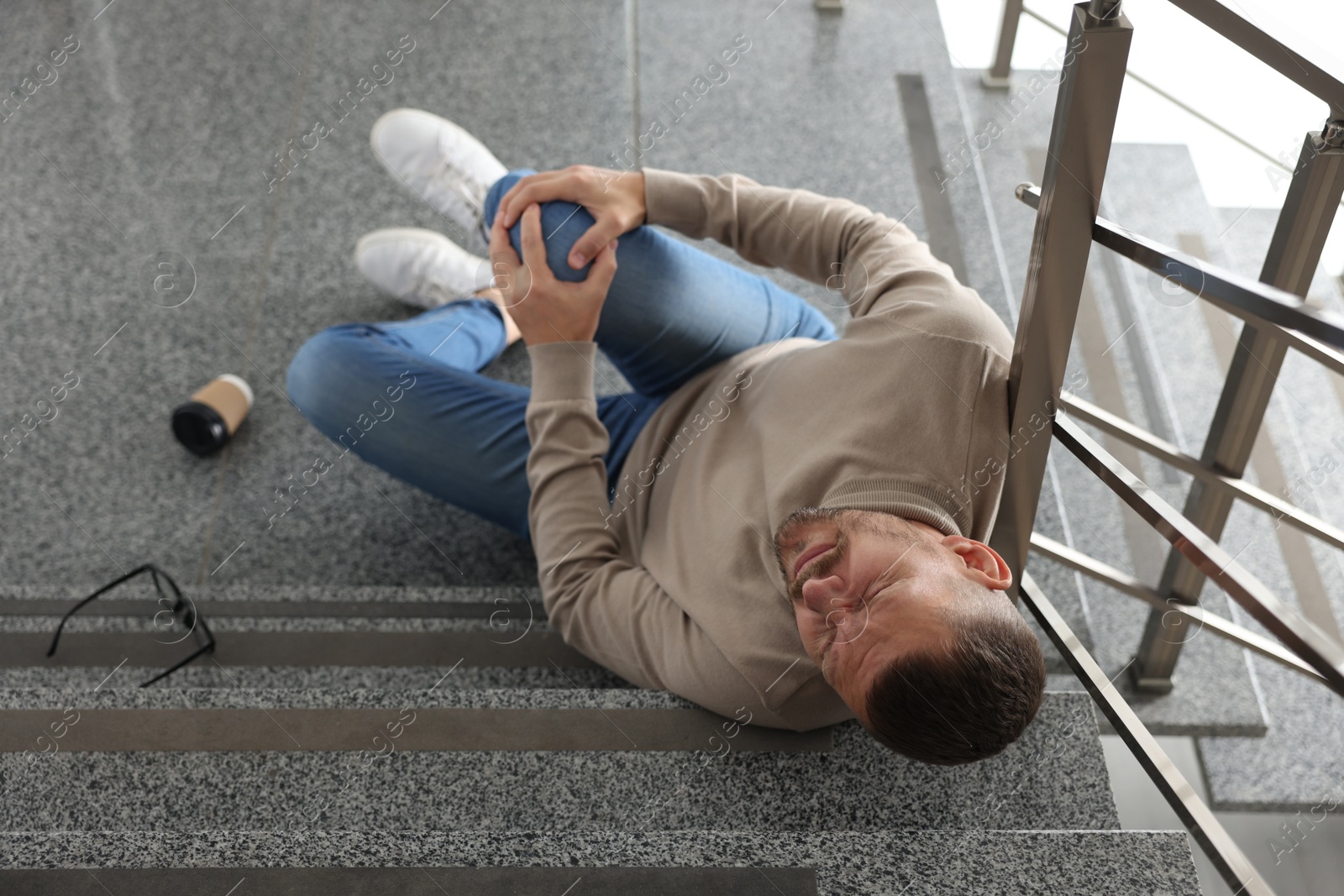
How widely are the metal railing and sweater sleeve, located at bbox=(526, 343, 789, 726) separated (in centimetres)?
30

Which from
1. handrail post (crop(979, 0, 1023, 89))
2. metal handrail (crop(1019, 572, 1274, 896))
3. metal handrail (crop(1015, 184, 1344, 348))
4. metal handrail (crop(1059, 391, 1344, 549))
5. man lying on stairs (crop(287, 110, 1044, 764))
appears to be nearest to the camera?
metal handrail (crop(1015, 184, 1344, 348))

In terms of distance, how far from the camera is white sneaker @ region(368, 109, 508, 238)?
1.40 m

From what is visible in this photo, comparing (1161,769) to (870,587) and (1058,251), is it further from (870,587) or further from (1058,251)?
(1058,251)

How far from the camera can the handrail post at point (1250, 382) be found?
760 millimetres

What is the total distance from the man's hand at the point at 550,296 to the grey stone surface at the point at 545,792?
0.41 m

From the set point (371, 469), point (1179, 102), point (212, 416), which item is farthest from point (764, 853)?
point (1179, 102)

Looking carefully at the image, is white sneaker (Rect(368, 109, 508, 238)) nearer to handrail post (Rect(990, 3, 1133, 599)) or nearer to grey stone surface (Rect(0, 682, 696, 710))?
grey stone surface (Rect(0, 682, 696, 710))

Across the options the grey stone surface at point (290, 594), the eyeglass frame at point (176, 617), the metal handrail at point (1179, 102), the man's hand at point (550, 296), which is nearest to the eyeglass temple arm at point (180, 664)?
the eyeglass frame at point (176, 617)

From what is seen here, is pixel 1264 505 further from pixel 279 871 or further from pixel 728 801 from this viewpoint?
pixel 279 871

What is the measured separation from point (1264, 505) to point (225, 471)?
1.25 metres

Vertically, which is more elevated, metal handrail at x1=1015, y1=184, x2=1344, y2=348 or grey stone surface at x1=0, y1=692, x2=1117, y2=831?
Result: metal handrail at x1=1015, y1=184, x2=1344, y2=348

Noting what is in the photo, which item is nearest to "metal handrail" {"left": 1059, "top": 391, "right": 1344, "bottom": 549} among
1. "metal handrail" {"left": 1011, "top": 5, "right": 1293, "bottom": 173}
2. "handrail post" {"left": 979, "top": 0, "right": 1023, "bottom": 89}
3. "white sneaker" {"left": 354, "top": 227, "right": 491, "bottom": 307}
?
"metal handrail" {"left": 1011, "top": 5, "right": 1293, "bottom": 173}

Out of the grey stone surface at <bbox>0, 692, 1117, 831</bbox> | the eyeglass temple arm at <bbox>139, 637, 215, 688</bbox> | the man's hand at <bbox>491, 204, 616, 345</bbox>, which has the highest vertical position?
the man's hand at <bbox>491, 204, 616, 345</bbox>

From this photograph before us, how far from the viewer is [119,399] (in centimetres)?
146
